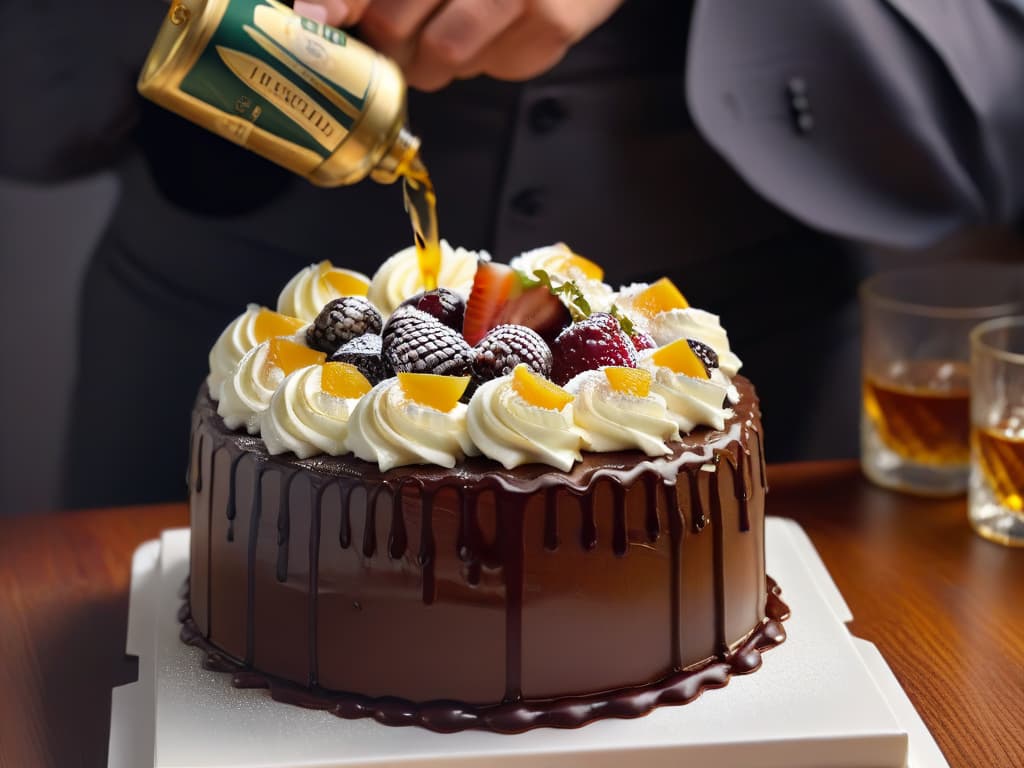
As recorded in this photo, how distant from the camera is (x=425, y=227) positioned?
1761mm

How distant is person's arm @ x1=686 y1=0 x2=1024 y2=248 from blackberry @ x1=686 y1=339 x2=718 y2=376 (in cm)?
65

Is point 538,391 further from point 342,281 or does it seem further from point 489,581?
point 342,281

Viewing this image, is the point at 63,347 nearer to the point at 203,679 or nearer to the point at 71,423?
the point at 71,423

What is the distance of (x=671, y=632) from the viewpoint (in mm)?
1394

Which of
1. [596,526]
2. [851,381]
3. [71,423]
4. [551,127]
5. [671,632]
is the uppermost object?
[551,127]

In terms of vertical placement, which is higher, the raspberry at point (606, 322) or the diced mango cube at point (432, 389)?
the raspberry at point (606, 322)

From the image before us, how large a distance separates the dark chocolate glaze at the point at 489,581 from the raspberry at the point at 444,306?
11.1 inches

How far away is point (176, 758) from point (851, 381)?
6.18 feet

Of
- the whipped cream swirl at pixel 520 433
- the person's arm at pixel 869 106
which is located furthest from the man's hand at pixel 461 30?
the whipped cream swirl at pixel 520 433

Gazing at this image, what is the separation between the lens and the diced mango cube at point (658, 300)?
63.6 inches

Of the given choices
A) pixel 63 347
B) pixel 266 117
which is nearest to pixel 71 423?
pixel 63 347

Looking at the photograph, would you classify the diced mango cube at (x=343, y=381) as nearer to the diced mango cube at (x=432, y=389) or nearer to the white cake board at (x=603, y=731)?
the diced mango cube at (x=432, y=389)

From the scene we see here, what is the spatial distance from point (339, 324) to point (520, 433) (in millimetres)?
327

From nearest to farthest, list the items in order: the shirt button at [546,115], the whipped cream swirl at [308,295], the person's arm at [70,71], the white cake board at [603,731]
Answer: the white cake board at [603,731] → the whipped cream swirl at [308,295] → the shirt button at [546,115] → the person's arm at [70,71]
